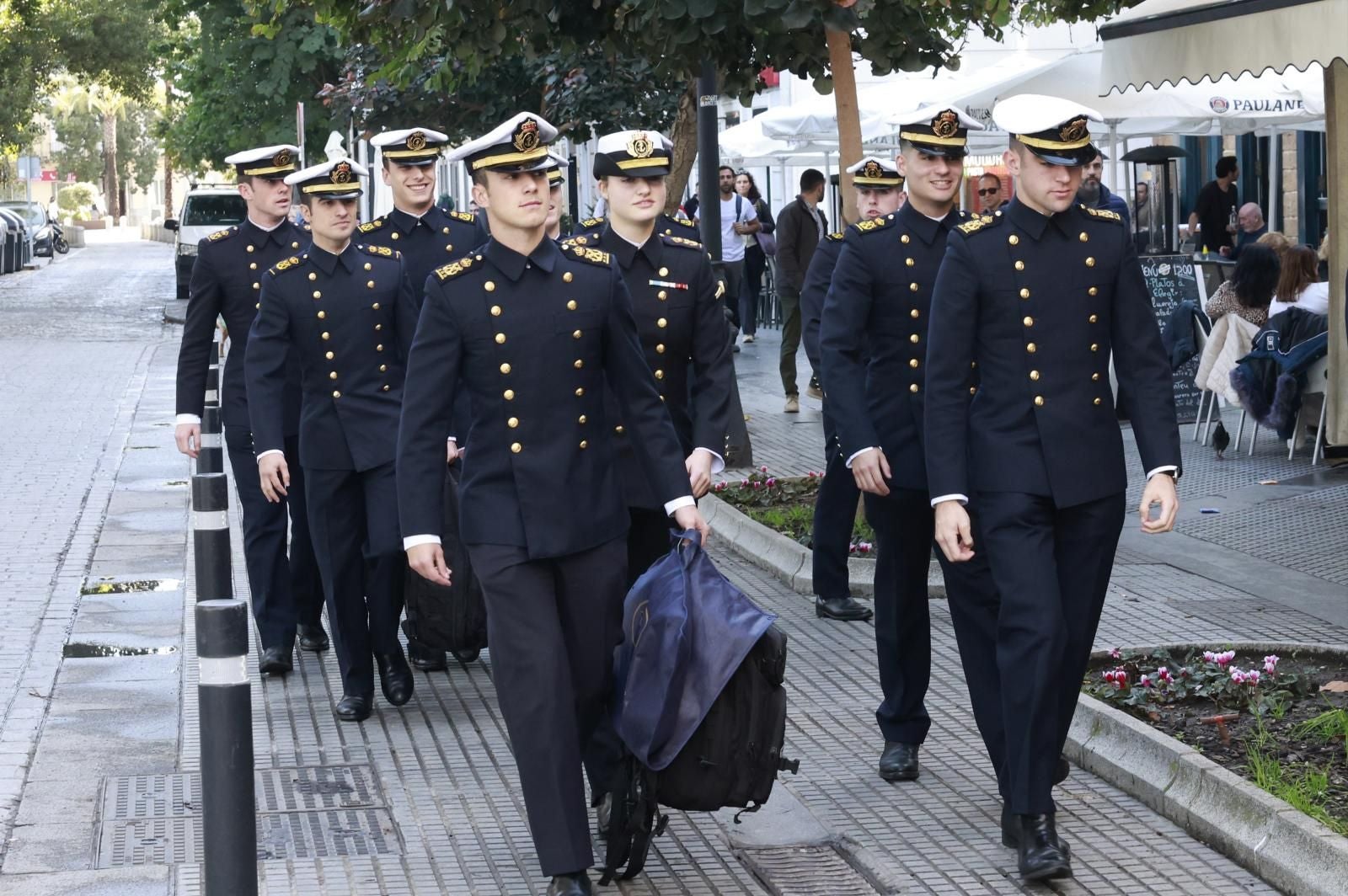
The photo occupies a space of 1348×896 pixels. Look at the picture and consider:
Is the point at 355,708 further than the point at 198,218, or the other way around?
the point at 198,218

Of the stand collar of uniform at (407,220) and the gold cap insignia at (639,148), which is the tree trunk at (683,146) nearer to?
the stand collar of uniform at (407,220)

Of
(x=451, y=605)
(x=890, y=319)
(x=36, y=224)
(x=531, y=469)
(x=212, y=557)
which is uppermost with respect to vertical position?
(x=36, y=224)

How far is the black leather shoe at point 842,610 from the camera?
29.4ft

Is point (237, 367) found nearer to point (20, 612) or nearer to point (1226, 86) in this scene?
point (20, 612)

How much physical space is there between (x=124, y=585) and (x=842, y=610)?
367cm

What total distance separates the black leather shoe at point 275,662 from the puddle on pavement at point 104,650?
687mm

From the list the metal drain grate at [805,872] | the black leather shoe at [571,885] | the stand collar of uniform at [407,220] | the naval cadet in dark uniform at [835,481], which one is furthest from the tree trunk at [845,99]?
the black leather shoe at [571,885]

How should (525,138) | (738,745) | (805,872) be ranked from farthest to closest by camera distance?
(805,872) → (525,138) → (738,745)

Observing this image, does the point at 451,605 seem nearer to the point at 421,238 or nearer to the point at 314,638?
the point at 314,638

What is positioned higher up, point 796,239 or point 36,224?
point 36,224

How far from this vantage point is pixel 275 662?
8.06 metres

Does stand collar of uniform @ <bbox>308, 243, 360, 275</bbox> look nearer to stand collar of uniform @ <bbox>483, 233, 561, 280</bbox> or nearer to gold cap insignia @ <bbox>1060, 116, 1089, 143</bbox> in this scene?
stand collar of uniform @ <bbox>483, 233, 561, 280</bbox>

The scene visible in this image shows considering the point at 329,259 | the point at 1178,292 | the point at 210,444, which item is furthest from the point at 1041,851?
the point at 1178,292

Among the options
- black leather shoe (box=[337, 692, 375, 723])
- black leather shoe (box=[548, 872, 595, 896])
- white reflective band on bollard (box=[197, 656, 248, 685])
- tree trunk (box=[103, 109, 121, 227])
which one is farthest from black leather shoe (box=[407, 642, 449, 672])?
tree trunk (box=[103, 109, 121, 227])
